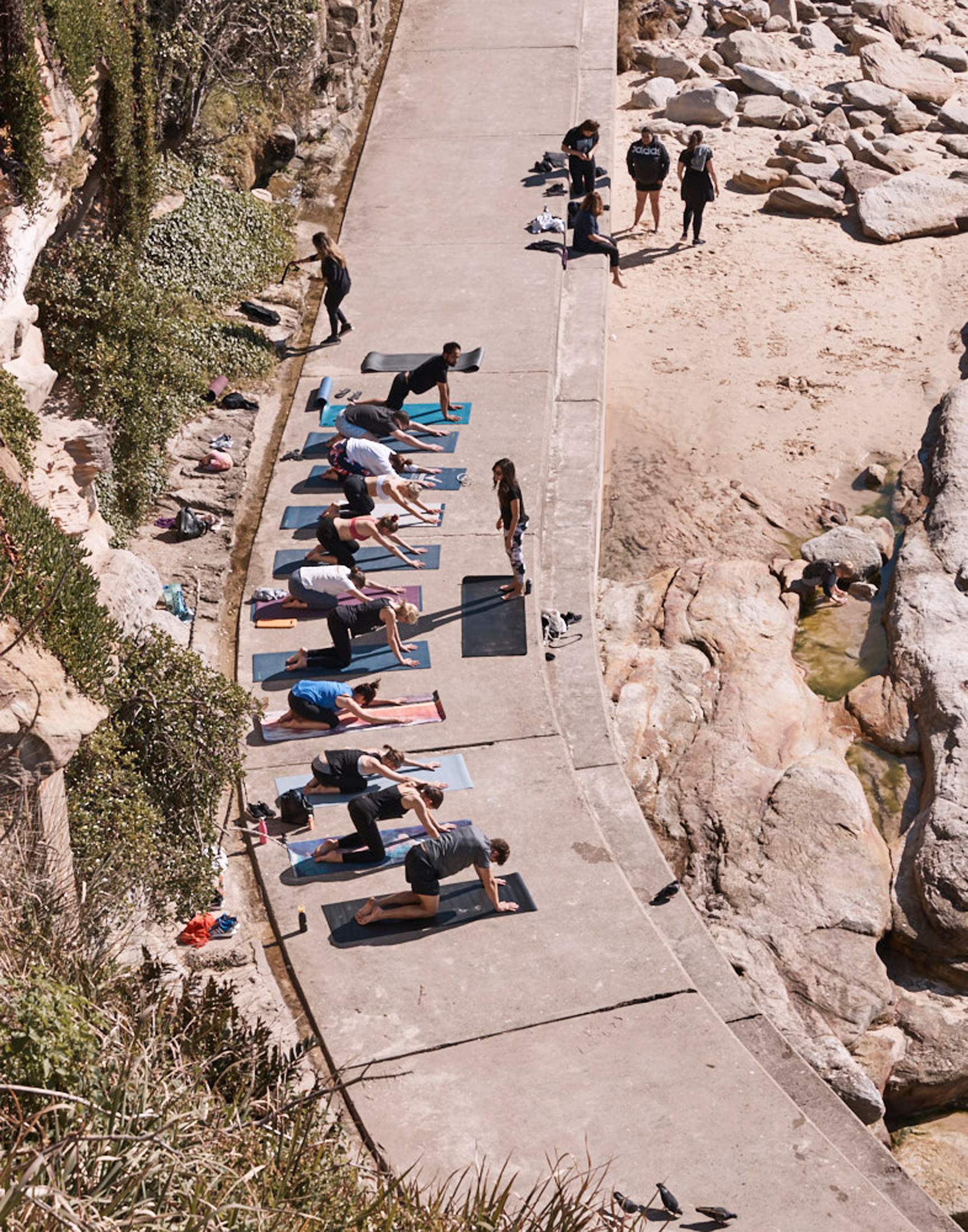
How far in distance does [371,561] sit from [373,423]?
1.92 metres

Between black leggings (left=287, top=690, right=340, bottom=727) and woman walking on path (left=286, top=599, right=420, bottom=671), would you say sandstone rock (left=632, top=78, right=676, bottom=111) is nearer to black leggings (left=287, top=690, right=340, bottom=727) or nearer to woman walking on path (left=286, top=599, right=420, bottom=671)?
woman walking on path (left=286, top=599, right=420, bottom=671)

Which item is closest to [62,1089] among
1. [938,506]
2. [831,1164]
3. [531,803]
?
[831,1164]

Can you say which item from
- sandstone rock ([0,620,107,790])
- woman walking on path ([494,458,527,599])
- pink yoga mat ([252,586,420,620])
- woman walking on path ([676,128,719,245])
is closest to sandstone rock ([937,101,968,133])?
woman walking on path ([676,128,719,245])

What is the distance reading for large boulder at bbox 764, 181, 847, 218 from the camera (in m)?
25.5

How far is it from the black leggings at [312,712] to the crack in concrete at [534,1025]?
3.56m

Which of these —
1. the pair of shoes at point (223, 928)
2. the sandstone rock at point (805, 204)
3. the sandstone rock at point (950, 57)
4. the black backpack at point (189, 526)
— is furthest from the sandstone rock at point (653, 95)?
the pair of shoes at point (223, 928)

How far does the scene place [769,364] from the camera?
2203 cm

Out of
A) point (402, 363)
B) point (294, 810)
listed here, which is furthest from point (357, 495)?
point (294, 810)

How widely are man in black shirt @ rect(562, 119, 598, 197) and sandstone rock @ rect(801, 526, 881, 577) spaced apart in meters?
7.13

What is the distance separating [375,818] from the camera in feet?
40.3

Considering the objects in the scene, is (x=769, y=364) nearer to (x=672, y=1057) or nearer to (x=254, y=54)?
(x=254, y=54)

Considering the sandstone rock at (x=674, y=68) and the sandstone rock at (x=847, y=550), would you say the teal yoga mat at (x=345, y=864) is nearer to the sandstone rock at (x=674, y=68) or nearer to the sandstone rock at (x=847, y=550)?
the sandstone rock at (x=847, y=550)

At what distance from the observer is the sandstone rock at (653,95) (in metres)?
28.7

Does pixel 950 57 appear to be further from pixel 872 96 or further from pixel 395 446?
pixel 395 446
